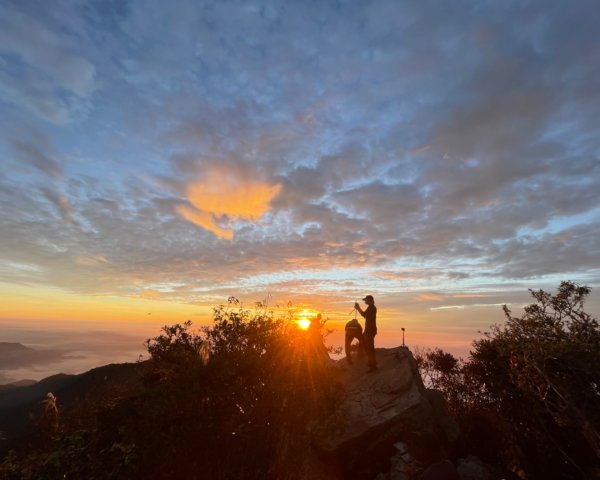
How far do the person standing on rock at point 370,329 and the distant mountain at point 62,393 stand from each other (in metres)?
10.0

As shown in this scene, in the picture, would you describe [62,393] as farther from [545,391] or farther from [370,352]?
[545,391]

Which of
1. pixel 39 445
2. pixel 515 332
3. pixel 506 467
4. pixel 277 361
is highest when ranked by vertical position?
pixel 515 332

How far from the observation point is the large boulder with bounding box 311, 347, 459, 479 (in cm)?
1375

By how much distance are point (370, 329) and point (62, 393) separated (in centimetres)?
7793

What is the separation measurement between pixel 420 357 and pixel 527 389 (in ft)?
46.4

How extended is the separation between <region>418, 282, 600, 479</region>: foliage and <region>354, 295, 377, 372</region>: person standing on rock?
5.28 metres

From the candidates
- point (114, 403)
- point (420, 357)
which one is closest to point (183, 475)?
point (114, 403)

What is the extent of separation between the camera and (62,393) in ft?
228

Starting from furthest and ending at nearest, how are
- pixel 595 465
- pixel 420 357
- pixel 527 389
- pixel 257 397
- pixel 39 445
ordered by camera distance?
1. pixel 420 357
2. pixel 527 389
3. pixel 595 465
4. pixel 257 397
5. pixel 39 445

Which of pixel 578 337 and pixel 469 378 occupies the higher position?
pixel 578 337

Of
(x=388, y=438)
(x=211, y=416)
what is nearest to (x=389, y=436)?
(x=388, y=438)

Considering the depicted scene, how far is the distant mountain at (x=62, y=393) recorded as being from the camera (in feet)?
34.1

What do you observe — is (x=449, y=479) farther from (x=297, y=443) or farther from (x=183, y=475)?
(x=183, y=475)

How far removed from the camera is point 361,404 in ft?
50.1
